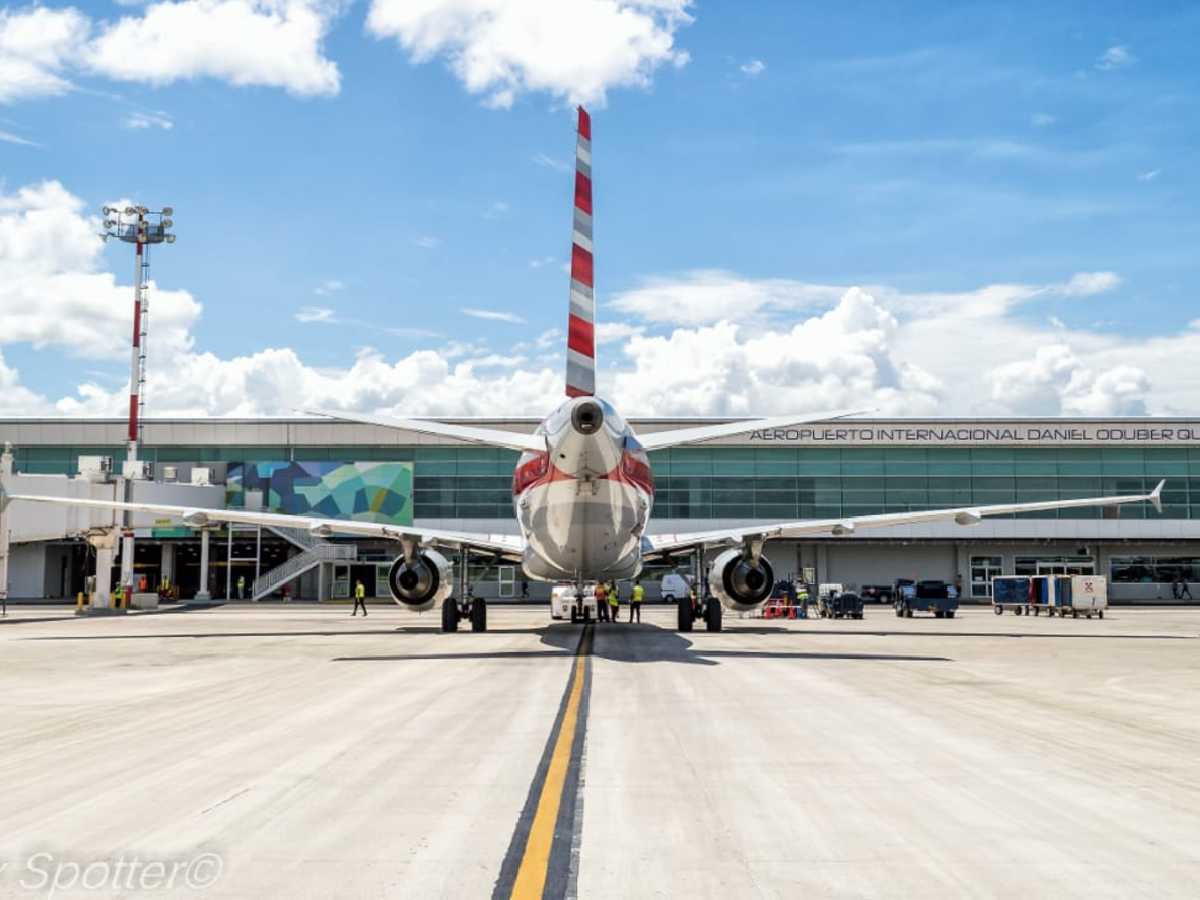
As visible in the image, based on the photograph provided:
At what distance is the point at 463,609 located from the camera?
34094 millimetres

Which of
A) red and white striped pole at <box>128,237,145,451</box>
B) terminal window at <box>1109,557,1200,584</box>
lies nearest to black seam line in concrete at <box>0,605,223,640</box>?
red and white striped pole at <box>128,237,145,451</box>

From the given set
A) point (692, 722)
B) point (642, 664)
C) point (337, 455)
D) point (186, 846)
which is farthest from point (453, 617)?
point (337, 455)

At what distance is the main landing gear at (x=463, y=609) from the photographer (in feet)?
110

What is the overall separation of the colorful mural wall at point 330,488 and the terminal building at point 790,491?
0.33 ft

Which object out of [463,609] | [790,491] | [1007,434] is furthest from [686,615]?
[1007,434]

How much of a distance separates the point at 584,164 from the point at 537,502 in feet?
31.3

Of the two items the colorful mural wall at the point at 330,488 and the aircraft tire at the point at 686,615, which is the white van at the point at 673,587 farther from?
the aircraft tire at the point at 686,615

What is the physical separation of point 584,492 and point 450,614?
10.7 metres

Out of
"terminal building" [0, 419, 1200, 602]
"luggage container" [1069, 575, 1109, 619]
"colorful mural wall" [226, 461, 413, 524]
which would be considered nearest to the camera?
"luggage container" [1069, 575, 1109, 619]

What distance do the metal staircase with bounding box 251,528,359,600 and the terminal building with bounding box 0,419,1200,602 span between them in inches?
29.8

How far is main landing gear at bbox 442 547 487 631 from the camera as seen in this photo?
110 ft

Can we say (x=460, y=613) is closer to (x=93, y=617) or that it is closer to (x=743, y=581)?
(x=743, y=581)

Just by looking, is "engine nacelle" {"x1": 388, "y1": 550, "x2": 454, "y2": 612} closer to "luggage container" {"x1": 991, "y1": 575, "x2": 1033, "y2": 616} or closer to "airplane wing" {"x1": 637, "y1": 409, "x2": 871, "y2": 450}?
"airplane wing" {"x1": 637, "y1": 409, "x2": 871, "y2": 450}

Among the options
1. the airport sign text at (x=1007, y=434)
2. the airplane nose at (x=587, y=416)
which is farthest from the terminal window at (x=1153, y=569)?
the airplane nose at (x=587, y=416)
